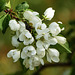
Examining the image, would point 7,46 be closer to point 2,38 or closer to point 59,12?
point 2,38

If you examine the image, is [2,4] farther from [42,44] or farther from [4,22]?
[42,44]

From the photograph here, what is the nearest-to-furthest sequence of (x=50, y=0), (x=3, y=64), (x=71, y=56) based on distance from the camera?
(x=71, y=56) < (x=3, y=64) < (x=50, y=0)

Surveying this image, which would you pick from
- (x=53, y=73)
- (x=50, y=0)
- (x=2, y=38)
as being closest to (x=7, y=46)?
(x=2, y=38)

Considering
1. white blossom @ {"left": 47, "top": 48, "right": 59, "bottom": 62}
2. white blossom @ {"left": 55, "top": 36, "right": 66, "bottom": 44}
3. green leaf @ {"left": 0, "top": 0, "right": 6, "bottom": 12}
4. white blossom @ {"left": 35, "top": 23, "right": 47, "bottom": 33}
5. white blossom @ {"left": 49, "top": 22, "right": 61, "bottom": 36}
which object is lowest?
white blossom @ {"left": 47, "top": 48, "right": 59, "bottom": 62}

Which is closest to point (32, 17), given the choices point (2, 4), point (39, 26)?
point (39, 26)

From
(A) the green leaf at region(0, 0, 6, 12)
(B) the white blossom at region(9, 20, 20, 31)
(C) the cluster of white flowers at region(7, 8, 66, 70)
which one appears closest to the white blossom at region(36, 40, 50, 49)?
(C) the cluster of white flowers at region(7, 8, 66, 70)

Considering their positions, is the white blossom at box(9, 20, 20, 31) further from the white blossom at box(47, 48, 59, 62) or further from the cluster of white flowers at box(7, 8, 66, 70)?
the white blossom at box(47, 48, 59, 62)

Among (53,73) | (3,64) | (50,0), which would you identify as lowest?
(53,73)

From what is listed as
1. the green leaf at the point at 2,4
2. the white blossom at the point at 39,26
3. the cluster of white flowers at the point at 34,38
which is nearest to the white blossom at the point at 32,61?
the cluster of white flowers at the point at 34,38
